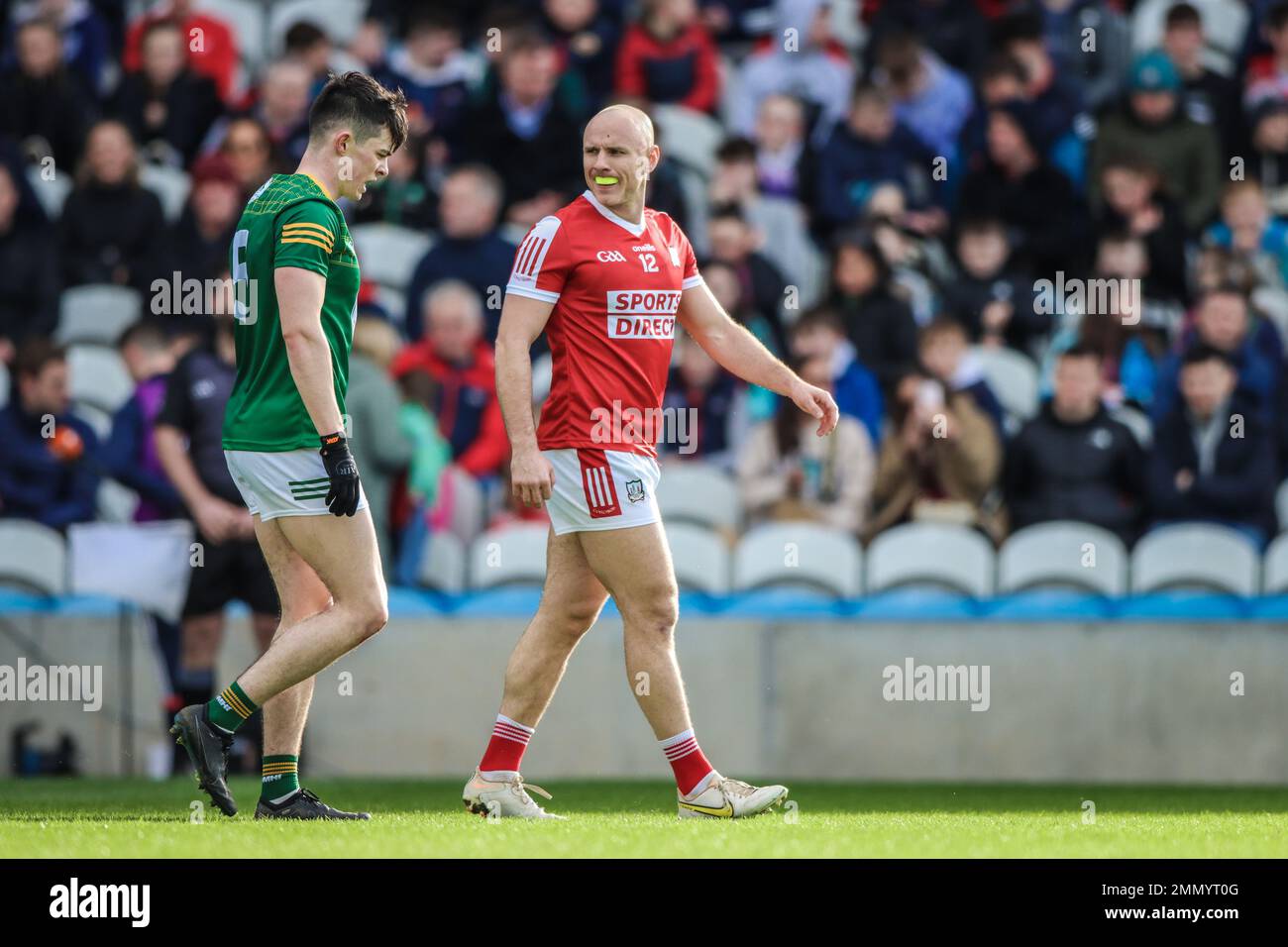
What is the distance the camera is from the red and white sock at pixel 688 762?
6.38 meters

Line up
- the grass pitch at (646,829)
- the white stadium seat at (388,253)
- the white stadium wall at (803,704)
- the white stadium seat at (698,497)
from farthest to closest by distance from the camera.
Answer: the white stadium seat at (388,253), the white stadium seat at (698,497), the white stadium wall at (803,704), the grass pitch at (646,829)

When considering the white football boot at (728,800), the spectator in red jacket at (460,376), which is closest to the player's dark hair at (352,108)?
the white football boot at (728,800)

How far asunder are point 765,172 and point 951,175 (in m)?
1.35

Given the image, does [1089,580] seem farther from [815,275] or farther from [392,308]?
[392,308]

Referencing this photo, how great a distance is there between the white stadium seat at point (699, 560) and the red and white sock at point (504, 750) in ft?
14.5

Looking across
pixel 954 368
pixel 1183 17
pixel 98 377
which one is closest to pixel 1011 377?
pixel 954 368

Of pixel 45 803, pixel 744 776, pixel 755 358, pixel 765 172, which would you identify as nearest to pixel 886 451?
pixel 744 776

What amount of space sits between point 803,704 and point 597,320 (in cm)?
439

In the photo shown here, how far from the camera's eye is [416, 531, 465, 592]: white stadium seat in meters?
10.9

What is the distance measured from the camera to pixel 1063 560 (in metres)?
10.7

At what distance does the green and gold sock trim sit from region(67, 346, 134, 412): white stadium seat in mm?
6465

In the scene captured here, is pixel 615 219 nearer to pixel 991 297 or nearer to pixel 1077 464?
pixel 1077 464

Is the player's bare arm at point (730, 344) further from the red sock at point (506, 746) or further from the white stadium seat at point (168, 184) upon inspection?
the white stadium seat at point (168, 184)

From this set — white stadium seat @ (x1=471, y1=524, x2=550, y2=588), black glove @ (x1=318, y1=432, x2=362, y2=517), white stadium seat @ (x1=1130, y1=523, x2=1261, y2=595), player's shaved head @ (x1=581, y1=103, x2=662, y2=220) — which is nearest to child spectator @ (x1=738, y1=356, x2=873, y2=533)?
white stadium seat @ (x1=471, y1=524, x2=550, y2=588)
